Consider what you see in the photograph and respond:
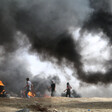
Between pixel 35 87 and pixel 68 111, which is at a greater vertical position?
pixel 35 87

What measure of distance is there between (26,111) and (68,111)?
2.72m

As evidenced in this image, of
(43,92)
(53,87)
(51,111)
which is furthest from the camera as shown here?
(43,92)

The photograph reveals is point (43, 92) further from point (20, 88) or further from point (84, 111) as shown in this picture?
point (84, 111)

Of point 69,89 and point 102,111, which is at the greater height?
point 69,89

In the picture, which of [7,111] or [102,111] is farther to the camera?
[102,111]

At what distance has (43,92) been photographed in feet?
226

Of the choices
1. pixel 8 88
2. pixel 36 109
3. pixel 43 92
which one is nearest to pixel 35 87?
pixel 43 92

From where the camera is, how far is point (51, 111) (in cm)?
1148

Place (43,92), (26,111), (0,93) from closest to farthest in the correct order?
1. (26,111)
2. (0,93)
3. (43,92)

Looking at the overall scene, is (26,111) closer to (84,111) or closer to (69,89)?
(84,111)

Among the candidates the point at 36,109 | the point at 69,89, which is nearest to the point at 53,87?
the point at 69,89

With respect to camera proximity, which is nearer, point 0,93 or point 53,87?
point 0,93

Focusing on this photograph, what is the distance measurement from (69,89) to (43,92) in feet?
145

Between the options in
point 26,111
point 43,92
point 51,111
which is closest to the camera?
point 26,111
